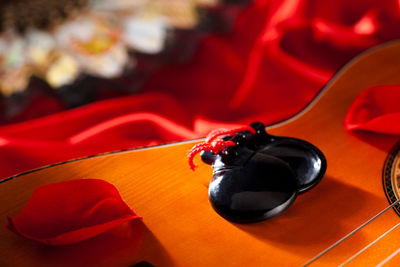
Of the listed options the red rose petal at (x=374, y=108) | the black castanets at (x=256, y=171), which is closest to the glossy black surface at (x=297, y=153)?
the black castanets at (x=256, y=171)

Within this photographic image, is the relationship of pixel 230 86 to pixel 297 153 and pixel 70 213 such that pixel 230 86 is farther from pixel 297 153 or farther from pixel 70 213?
pixel 70 213

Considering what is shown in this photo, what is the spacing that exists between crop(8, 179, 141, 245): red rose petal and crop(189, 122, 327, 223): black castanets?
123 mm

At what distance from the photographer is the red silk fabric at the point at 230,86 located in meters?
0.92

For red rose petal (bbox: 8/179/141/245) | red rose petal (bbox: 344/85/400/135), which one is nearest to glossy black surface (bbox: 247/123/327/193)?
red rose petal (bbox: 344/85/400/135)

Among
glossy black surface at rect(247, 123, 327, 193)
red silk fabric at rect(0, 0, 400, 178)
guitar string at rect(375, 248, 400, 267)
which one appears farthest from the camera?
red silk fabric at rect(0, 0, 400, 178)

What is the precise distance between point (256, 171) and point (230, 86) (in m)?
0.54

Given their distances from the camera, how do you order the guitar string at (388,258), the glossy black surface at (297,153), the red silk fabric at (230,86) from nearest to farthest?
the guitar string at (388,258)
the glossy black surface at (297,153)
the red silk fabric at (230,86)

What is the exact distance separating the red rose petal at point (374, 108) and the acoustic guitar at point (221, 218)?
0.01m

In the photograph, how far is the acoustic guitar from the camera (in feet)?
1.68

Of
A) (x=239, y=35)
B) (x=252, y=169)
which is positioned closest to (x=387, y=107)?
(x=252, y=169)

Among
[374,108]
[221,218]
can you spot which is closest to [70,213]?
[221,218]

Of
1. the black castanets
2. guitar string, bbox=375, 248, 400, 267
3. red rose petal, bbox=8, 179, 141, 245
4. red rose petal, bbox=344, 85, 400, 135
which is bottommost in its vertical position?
red rose petal, bbox=8, 179, 141, 245

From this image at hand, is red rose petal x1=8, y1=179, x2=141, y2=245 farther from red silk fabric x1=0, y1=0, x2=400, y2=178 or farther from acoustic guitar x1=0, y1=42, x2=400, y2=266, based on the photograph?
red silk fabric x1=0, y1=0, x2=400, y2=178

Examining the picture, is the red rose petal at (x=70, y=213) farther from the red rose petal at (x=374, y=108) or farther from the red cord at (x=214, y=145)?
the red rose petal at (x=374, y=108)
